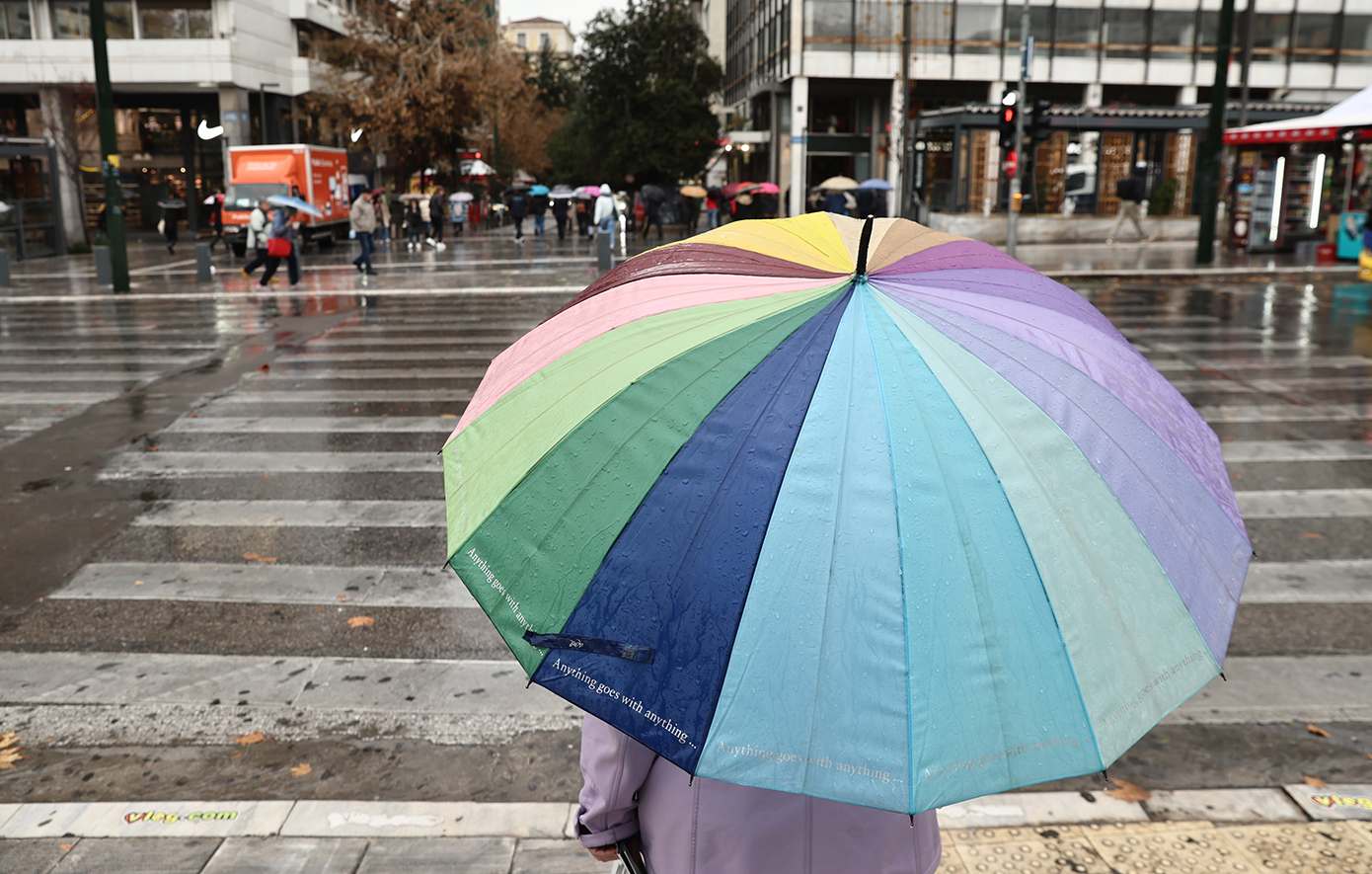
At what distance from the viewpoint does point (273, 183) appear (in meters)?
33.4

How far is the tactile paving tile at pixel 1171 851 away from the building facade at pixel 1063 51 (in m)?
42.9

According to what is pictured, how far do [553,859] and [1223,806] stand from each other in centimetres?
247

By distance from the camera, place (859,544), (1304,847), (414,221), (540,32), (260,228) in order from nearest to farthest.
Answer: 1. (859,544)
2. (1304,847)
3. (260,228)
4. (414,221)
5. (540,32)

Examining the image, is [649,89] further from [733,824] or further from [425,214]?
[733,824]

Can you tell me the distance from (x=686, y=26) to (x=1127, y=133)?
21235 mm

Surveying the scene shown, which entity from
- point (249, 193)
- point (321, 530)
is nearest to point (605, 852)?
point (321, 530)

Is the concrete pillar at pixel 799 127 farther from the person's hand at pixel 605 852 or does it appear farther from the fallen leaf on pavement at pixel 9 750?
the person's hand at pixel 605 852

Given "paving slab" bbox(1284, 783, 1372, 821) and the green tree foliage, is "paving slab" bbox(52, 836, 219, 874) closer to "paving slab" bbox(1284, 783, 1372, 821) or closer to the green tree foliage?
"paving slab" bbox(1284, 783, 1372, 821)

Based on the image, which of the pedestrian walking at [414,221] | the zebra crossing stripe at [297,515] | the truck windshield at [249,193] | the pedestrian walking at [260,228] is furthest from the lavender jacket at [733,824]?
the truck windshield at [249,193]

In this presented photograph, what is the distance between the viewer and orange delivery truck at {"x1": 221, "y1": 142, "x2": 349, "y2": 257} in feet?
105

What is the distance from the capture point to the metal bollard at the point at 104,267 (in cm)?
2234

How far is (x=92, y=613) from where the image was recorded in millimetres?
5820

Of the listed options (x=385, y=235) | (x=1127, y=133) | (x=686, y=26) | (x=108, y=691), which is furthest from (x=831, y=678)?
(x=686, y=26)

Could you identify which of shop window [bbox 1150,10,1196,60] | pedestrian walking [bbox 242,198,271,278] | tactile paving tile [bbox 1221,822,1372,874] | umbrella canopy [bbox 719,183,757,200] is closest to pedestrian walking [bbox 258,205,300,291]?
pedestrian walking [bbox 242,198,271,278]
